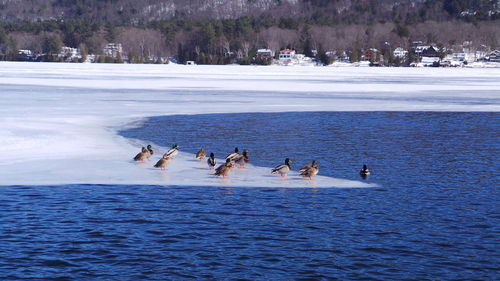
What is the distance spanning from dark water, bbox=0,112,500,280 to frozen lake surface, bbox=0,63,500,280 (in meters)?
0.03

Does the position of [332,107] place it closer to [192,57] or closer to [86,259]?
[86,259]

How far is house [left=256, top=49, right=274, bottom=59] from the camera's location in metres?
122

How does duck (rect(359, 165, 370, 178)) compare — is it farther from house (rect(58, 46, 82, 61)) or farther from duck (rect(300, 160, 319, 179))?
house (rect(58, 46, 82, 61))

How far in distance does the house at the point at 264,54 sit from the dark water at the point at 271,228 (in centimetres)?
10521

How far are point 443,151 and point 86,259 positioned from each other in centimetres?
1171

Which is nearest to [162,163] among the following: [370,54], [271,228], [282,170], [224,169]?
[224,169]

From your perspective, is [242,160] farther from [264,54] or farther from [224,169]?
[264,54]

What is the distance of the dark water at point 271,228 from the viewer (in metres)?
9.34

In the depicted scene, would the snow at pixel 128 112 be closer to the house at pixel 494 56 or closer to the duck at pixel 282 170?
the duck at pixel 282 170

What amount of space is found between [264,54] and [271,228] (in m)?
118

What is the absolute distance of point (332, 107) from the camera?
101 ft

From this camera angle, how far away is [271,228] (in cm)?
1113

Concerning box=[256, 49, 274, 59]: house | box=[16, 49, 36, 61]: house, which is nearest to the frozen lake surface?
box=[256, 49, 274, 59]: house

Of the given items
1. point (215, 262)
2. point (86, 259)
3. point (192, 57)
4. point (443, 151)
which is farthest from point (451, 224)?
point (192, 57)
